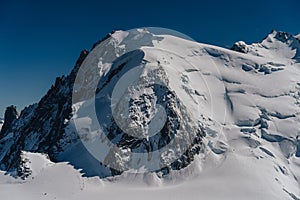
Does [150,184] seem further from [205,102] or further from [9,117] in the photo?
[9,117]

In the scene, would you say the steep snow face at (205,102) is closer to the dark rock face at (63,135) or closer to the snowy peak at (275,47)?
the dark rock face at (63,135)

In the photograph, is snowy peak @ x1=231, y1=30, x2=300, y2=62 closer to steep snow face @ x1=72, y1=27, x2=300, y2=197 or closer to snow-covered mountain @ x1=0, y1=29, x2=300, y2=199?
steep snow face @ x1=72, y1=27, x2=300, y2=197

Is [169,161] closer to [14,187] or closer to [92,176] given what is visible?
[92,176]

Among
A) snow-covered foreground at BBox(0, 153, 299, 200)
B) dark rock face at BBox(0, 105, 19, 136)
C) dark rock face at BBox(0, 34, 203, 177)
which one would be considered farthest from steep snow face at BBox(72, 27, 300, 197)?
dark rock face at BBox(0, 105, 19, 136)

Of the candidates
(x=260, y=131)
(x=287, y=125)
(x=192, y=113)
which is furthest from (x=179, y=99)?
(x=287, y=125)

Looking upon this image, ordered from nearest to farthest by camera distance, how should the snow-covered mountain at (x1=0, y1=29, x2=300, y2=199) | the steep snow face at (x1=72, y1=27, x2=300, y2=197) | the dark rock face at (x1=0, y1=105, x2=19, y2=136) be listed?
the snow-covered mountain at (x1=0, y1=29, x2=300, y2=199) < the steep snow face at (x1=72, y1=27, x2=300, y2=197) < the dark rock face at (x1=0, y1=105, x2=19, y2=136)

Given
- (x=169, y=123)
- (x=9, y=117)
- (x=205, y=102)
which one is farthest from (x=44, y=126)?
(x=205, y=102)

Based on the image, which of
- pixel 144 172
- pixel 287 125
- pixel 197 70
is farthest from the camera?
pixel 197 70

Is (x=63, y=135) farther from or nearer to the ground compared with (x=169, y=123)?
nearer to the ground
